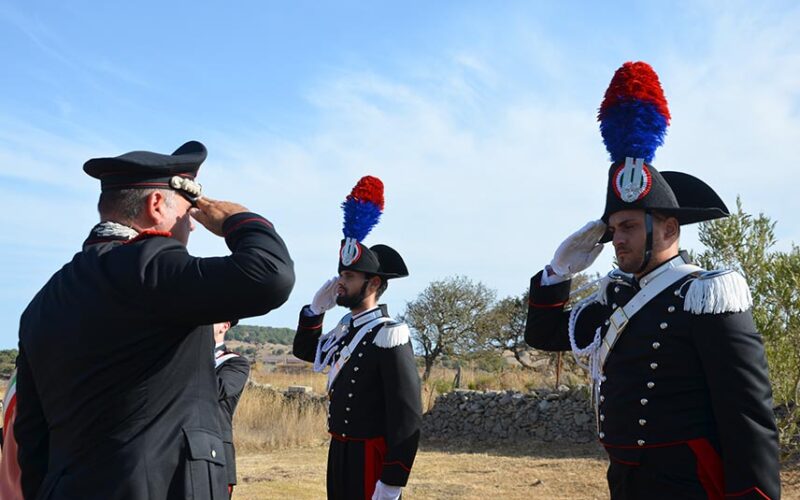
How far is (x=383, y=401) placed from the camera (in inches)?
194

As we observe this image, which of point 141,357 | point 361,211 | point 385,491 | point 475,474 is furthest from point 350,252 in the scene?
point 475,474

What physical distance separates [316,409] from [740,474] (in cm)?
1563

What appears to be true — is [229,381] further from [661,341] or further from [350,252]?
[661,341]

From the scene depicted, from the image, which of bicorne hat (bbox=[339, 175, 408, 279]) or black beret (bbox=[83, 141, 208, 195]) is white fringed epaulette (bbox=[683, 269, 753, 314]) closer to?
black beret (bbox=[83, 141, 208, 195])

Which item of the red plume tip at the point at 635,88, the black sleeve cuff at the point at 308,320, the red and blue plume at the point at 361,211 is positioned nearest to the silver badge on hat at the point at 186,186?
the red plume tip at the point at 635,88

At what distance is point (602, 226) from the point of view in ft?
11.3

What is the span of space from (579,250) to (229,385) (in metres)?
2.47

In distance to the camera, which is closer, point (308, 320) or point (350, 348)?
point (350, 348)

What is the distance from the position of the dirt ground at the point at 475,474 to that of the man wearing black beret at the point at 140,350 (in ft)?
25.6

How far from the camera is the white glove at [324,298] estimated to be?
5.89 m

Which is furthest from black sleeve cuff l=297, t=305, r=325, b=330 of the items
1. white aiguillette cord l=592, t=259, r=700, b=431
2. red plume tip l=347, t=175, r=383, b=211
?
white aiguillette cord l=592, t=259, r=700, b=431

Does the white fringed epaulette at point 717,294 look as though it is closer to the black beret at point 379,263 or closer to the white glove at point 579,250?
the white glove at point 579,250

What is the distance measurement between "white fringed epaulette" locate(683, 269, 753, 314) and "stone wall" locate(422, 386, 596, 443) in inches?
511

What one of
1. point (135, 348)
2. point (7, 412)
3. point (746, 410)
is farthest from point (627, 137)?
point (7, 412)
